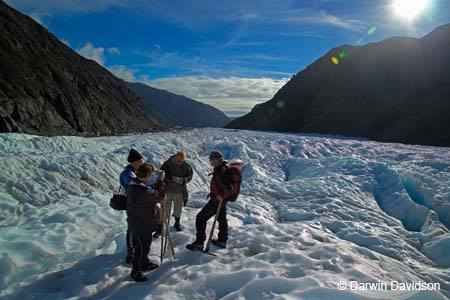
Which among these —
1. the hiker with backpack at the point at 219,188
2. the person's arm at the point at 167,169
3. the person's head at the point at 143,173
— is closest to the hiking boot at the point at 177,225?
the person's arm at the point at 167,169

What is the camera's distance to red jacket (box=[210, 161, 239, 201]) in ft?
19.1

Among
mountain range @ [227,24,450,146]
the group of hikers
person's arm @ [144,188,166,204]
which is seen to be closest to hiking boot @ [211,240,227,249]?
the group of hikers

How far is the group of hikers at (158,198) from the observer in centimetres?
485

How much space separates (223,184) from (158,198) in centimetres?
139

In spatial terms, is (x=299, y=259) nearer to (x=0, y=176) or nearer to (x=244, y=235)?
(x=244, y=235)

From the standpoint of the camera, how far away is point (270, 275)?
5.07 metres

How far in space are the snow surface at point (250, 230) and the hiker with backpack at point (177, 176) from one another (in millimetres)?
826

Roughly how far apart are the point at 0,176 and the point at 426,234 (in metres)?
13.6

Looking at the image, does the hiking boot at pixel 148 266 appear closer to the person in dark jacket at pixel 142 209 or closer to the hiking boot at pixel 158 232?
the person in dark jacket at pixel 142 209

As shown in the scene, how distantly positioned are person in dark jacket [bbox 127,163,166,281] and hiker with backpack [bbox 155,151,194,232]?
1.69 meters

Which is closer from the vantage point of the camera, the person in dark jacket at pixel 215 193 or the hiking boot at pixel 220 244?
the person in dark jacket at pixel 215 193

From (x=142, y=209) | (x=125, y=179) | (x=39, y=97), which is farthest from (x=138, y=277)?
(x=39, y=97)

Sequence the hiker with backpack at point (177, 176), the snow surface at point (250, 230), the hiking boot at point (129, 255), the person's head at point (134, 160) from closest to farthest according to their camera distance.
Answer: the snow surface at point (250, 230)
the person's head at point (134, 160)
the hiking boot at point (129, 255)
the hiker with backpack at point (177, 176)

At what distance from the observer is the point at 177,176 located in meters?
6.89
